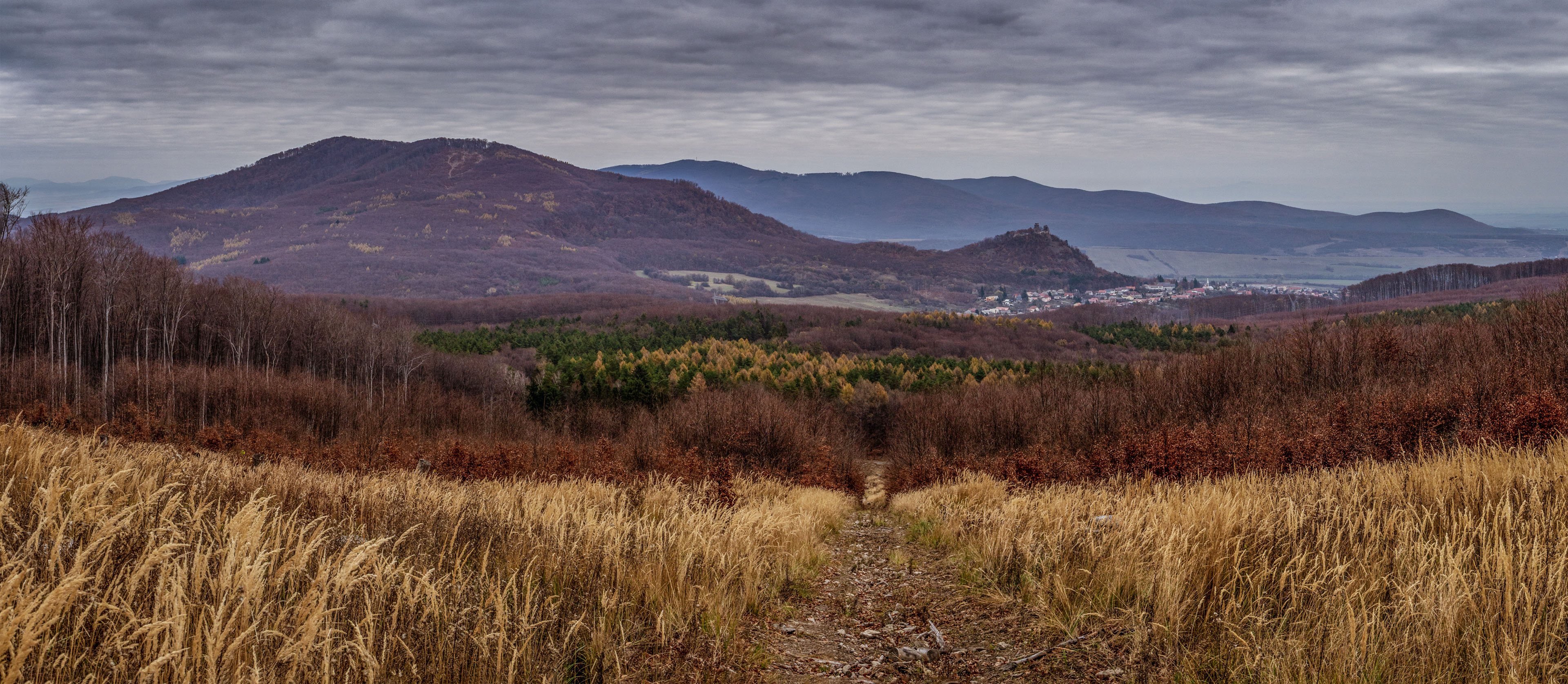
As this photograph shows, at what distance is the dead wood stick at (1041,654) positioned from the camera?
19.8 feet

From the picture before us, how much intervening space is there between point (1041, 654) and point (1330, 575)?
200 cm

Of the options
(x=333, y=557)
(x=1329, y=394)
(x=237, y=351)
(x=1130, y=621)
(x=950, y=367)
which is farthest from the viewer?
(x=950, y=367)

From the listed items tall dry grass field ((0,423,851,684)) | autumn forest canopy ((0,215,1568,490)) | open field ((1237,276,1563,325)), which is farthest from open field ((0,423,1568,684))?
open field ((1237,276,1563,325))

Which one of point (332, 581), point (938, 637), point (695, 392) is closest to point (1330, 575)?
point (938, 637)

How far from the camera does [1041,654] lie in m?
6.10

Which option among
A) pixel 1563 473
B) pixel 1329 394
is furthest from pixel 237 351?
pixel 1563 473

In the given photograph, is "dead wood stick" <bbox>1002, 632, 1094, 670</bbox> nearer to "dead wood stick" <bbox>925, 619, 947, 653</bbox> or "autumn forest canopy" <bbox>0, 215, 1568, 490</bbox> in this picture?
"dead wood stick" <bbox>925, 619, 947, 653</bbox>

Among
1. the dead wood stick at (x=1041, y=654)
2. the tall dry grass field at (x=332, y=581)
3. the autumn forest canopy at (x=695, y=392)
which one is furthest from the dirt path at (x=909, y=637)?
the autumn forest canopy at (x=695, y=392)

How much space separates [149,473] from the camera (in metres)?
6.75

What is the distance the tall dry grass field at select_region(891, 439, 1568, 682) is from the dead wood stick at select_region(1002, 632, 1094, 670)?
204 millimetres

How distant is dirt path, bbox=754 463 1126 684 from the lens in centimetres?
595

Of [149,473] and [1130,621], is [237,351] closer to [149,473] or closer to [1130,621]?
[149,473]

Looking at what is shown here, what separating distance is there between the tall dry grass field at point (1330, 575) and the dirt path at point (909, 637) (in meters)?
0.28

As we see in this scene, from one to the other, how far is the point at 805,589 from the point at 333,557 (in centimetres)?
539
